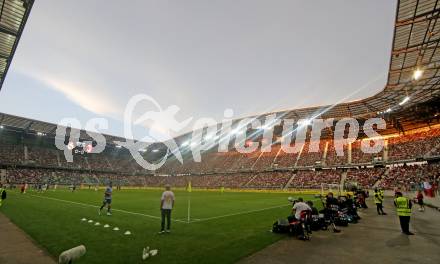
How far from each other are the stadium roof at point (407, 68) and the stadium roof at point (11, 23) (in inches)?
6.7

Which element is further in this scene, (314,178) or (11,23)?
(314,178)

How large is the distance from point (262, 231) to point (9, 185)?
65.7 metres

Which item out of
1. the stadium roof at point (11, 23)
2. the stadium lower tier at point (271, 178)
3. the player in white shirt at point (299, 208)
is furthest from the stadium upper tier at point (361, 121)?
the stadium roof at point (11, 23)

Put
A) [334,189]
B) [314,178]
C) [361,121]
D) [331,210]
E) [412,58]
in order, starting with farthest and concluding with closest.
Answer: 1. [361,121]
2. [314,178]
3. [334,189]
4. [412,58]
5. [331,210]

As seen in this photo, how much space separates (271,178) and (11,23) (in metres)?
55.6

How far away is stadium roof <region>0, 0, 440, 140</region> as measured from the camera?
70.5 ft

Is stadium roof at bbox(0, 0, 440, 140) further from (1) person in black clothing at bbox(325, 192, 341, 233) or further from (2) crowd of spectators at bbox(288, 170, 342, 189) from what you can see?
(1) person in black clothing at bbox(325, 192, 341, 233)

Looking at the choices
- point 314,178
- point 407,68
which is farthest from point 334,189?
point 407,68

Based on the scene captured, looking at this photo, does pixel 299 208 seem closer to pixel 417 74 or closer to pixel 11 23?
pixel 11 23

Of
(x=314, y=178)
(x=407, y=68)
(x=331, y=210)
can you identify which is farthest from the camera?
(x=314, y=178)

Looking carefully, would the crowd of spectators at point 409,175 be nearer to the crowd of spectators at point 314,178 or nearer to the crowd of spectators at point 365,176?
the crowd of spectators at point 365,176

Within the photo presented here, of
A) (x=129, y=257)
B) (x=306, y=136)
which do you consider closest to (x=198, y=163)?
(x=306, y=136)

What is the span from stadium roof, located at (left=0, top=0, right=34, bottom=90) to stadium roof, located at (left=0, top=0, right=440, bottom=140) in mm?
171

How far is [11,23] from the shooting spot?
2030 cm
